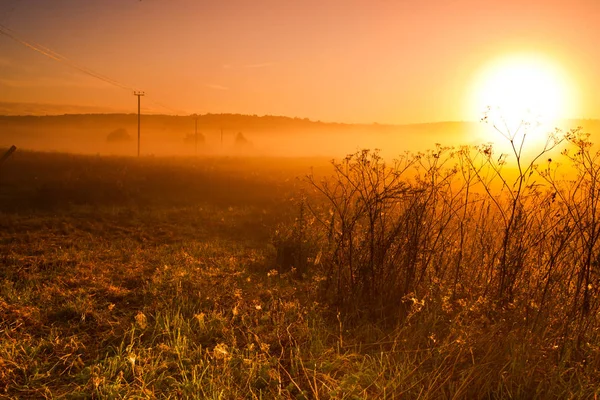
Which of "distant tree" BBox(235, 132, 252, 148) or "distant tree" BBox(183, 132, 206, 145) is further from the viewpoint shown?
"distant tree" BBox(235, 132, 252, 148)

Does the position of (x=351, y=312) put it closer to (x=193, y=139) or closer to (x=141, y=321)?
(x=141, y=321)

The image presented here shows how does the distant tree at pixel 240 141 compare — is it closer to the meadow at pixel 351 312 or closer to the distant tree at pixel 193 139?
the distant tree at pixel 193 139

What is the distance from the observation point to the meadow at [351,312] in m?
2.98

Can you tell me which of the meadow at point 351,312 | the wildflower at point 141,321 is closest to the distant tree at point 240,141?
the meadow at point 351,312

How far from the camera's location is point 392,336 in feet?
12.5

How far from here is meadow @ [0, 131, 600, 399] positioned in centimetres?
298

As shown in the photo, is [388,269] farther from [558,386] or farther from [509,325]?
[558,386]

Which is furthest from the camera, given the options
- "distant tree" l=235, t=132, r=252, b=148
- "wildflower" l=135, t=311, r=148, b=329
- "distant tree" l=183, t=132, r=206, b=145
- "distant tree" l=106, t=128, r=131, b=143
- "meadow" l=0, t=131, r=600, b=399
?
"distant tree" l=235, t=132, r=252, b=148

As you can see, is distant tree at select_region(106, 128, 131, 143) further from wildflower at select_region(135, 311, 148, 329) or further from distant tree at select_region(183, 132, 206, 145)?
wildflower at select_region(135, 311, 148, 329)

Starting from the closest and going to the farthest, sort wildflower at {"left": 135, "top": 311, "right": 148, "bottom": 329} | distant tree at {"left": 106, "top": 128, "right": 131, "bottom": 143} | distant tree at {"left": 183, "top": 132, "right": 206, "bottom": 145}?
1. wildflower at {"left": 135, "top": 311, "right": 148, "bottom": 329}
2. distant tree at {"left": 106, "top": 128, "right": 131, "bottom": 143}
3. distant tree at {"left": 183, "top": 132, "right": 206, "bottom": 145}

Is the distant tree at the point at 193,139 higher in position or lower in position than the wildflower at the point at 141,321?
higher

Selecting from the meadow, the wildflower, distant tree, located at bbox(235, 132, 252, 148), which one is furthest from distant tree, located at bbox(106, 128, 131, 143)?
the wildflower

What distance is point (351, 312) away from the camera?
4375 millimetres

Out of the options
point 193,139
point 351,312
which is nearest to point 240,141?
point 193,139
